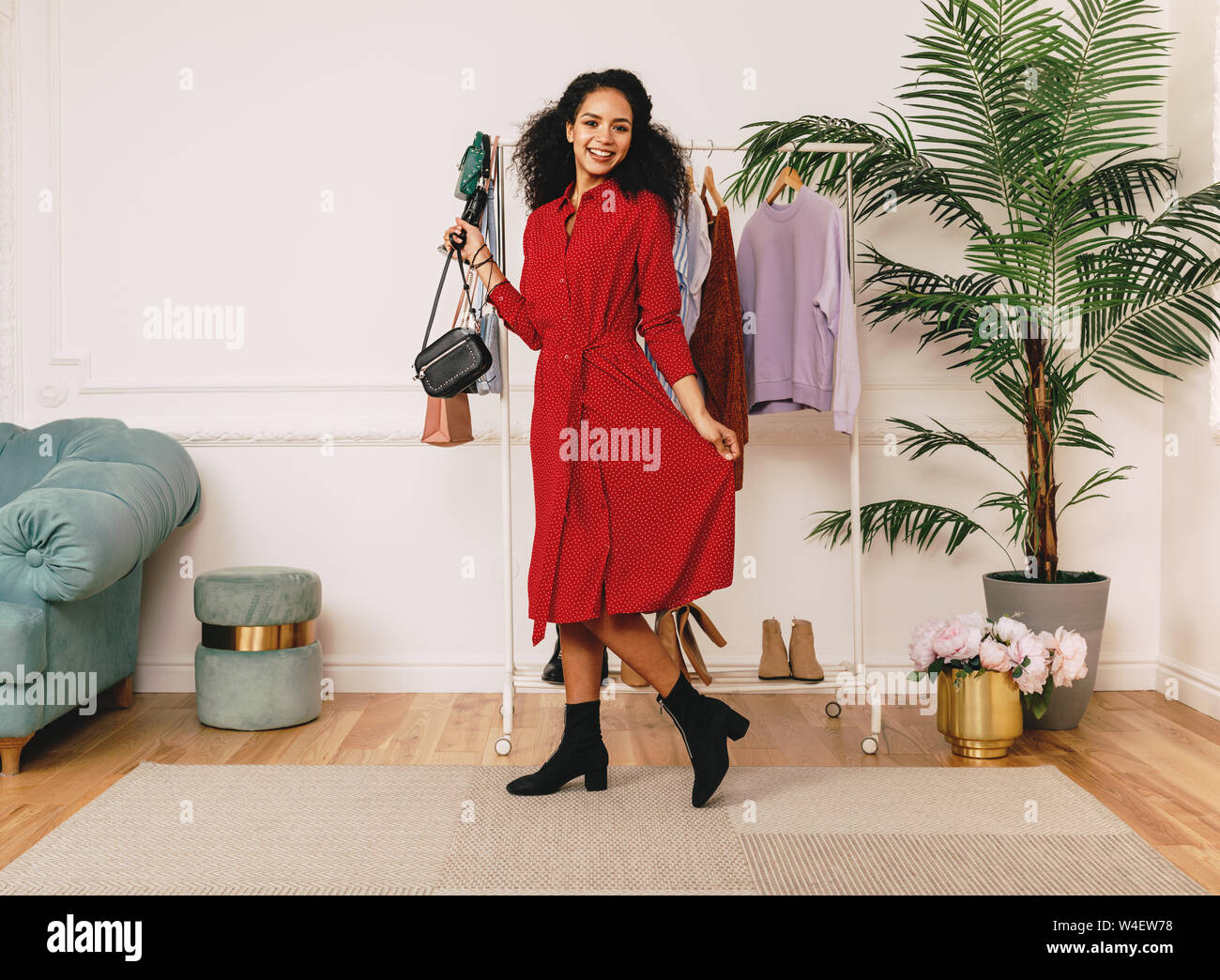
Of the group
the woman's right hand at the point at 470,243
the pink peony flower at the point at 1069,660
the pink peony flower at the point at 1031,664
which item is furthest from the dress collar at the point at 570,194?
the pink peony flower at the point at 1069,660

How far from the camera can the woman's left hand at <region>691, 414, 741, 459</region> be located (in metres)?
2.06

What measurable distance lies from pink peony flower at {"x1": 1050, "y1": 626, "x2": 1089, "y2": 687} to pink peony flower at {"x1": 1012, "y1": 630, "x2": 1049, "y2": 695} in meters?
0.05

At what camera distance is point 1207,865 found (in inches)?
73.5

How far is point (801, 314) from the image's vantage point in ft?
9.05

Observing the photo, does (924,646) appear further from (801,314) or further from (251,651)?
(251,651)

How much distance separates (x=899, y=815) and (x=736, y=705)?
40.9 inches

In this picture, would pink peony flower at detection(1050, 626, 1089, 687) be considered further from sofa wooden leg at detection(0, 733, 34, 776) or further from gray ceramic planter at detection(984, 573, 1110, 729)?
sofa wooden leg at detection(0, 733, 34, 776)

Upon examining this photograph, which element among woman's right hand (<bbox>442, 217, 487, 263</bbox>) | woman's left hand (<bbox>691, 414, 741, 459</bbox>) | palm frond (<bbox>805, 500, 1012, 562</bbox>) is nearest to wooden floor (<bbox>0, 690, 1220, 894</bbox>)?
palm frond (<bbox>805, 500, 1012, 562</bbox>)

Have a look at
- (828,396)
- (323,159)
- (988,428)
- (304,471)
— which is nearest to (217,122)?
(323,159)

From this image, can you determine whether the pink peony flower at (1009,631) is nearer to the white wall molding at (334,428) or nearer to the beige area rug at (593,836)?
the beige area rug at (593,836)

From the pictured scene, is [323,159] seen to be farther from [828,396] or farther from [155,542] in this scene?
[828,396]

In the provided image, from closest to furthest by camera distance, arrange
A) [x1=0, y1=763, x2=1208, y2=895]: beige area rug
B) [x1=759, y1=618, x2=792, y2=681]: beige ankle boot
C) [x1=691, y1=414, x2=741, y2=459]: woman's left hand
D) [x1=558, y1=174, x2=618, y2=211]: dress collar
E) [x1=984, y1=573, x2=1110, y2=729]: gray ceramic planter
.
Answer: [x1=0, y1=763, x2=1208, y2=895]: beige area rug, [x1=691, y1=414, x2=741, y2=459]: woman's left hand, [x1=558, y1=174, x2=618, y2=211]: dress collar, [x1=984, y1=573, x2=1110, y2=729]: gray ceramic planter, [x1=759, y1=618, x2=792, y2=681]: beige ankle boot

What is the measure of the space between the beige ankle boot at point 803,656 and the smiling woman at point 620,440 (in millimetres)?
803

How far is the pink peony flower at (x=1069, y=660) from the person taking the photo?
102 inches
